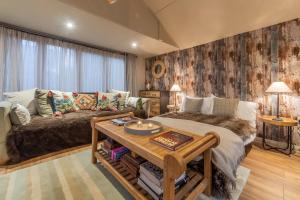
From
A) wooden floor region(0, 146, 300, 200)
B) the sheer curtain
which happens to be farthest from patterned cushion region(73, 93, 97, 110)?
wooden floor region(0, 146, 300, 200)

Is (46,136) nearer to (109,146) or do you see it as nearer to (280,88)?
(109,146)

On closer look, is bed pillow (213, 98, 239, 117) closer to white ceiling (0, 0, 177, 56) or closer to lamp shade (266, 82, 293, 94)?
lamp shade (266, 82, 293, 94)

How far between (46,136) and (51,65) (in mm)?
1710

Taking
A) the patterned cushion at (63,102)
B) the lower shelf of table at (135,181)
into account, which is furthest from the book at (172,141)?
the patterned cushion at (63,102)

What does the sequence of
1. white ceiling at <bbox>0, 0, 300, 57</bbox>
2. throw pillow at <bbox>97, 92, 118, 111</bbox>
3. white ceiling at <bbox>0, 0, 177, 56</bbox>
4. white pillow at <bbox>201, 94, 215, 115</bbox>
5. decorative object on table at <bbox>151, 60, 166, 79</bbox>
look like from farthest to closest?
decorative object on table at <bbox>151, 60, 166, 79</bbox> → throw pillow at <bbox>97, 92, 118, 111</bbox> → white pillow at <bbox>201, 94, 215, 115</bbox> → white ceiling at <bbox>0, 0, 300, 57</bbox> → white ceiling at <bbox>0, 0, 177, 56</bbox>

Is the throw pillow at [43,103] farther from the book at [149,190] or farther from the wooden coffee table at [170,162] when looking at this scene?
the book at [149,190]

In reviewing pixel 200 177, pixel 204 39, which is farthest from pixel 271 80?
pixel 200 177

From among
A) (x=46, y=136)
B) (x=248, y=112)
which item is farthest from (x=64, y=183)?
(x=248, y=112)

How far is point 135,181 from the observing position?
4.24ft

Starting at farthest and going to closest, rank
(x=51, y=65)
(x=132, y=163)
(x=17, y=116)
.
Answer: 1. (x=51, y=65)
2. (x=17, y=116)
3. (x=132, y=163)

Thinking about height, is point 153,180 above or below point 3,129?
below

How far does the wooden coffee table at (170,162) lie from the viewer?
0.86 meters

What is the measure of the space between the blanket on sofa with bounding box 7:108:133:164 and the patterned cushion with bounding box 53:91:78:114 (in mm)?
400

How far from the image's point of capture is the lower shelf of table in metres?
1.11
